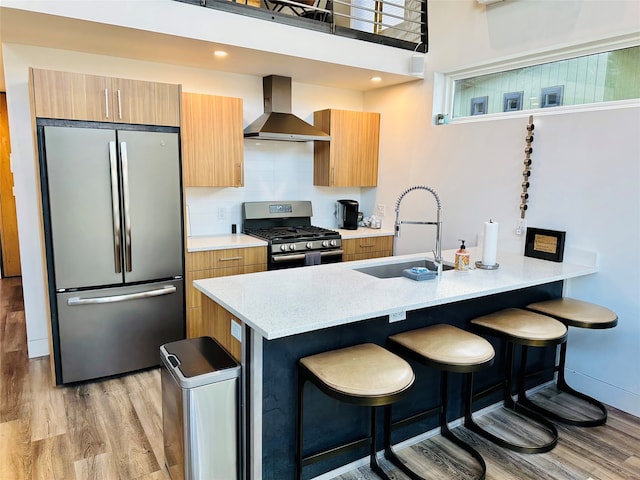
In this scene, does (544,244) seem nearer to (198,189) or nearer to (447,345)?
(447,345)

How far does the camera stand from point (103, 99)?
2934 mm

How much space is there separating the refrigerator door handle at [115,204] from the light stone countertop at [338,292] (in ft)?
3.45

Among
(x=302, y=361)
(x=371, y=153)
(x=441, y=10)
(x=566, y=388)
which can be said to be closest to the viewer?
(x=302, y=361)

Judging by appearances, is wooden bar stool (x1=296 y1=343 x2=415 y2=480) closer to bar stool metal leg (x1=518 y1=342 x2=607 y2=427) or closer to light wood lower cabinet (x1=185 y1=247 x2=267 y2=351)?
bar stool metal leg (x1=518 y1=342 x2=607 y2=427)

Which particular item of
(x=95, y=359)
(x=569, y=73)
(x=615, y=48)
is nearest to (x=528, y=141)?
(x=569, y=73)

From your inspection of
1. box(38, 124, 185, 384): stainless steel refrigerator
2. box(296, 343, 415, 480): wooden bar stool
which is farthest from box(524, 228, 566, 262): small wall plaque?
box(38, 124, 185, 384): stainless steel refrigerator

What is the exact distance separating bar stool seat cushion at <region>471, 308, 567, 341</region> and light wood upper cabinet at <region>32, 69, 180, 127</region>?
2547 millimetres

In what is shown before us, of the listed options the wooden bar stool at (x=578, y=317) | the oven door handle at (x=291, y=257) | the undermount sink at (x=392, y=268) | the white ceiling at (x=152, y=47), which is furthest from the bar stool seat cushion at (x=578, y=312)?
the white ceiling at (x=152, y=47)

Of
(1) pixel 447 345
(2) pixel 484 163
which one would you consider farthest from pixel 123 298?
(2) pixel 484 163

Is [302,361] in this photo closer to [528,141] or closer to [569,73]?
[528,141]

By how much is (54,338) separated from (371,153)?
3340 mm

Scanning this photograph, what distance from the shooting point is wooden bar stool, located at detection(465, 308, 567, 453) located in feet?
7.50

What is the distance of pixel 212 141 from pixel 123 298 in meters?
1.47

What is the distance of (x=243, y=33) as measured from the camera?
317cm
